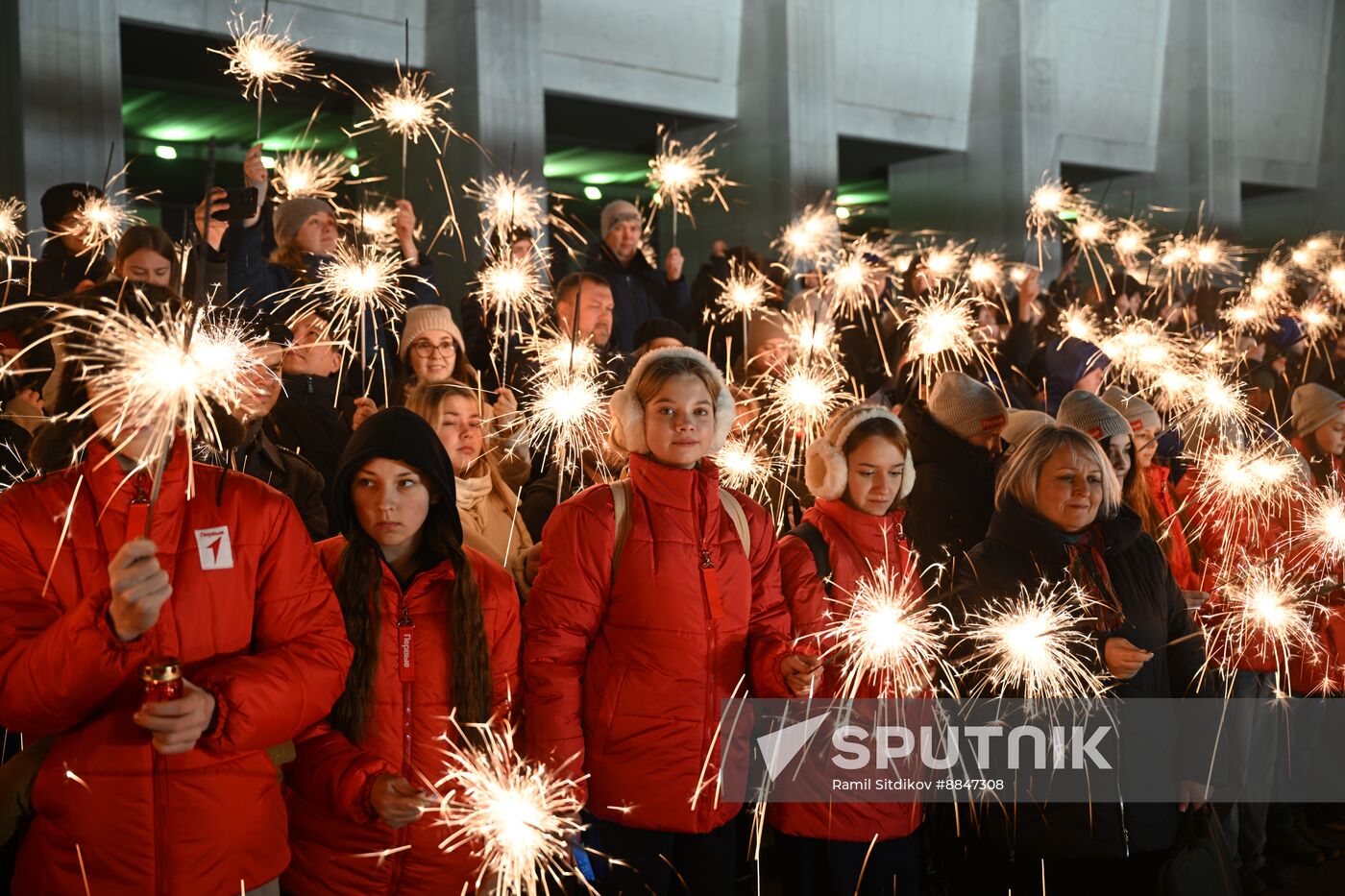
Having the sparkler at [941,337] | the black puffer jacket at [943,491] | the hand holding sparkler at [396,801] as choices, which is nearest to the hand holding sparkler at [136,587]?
the hand holding sparkler at [396,801]

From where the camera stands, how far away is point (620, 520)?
3.91m

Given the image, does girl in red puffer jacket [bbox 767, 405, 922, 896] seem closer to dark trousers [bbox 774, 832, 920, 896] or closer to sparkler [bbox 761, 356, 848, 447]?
dark trousers [bbox 774, 832, 920, 896]

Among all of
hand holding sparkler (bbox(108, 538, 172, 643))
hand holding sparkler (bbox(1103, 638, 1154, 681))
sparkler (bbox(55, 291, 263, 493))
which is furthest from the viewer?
hand holding sparkler (bbox(1103, 638, 1154, 681))

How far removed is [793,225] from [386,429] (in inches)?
484

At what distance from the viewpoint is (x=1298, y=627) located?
5574 mm

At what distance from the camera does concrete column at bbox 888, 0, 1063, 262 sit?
18.7 meters

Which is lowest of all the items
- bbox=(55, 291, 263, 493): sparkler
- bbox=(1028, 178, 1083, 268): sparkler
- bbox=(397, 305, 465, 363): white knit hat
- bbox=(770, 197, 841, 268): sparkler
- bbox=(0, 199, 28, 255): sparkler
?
bbox=(55, 291, 263, 493): sparkler

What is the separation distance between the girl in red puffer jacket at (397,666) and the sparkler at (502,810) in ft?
0.18

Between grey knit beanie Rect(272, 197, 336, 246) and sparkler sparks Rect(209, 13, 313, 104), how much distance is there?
93 cm

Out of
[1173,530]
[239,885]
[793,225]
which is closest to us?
[239,885]

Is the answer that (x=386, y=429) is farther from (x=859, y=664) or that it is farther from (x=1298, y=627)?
(x=1298, y=627)

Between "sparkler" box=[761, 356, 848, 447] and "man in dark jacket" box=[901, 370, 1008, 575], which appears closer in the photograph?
"man in dark jacket" box=[901, 370, 1008, 575]

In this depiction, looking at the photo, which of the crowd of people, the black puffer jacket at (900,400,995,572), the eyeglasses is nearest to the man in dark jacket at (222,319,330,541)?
the crowd of people

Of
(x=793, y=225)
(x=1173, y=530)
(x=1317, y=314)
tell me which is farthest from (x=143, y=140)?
(x=1173, y=530)
